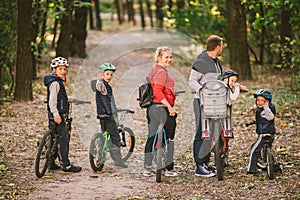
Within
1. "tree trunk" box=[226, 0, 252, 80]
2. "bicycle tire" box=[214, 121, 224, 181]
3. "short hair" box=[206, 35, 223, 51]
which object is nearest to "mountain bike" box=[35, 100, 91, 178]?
"bicycle tire" box=[214, 121, 224, 181]

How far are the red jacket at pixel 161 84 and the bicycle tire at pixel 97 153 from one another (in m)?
1.11

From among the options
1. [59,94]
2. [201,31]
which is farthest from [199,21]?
[59,94]

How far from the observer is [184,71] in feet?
76.4

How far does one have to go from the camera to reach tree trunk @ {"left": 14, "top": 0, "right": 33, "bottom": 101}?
45.8ft

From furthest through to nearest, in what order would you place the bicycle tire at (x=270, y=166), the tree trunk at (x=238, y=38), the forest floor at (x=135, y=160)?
the tree trunk at (x=238, y=38), the bicycle tire at (x=270, y=166), the forest floor at (x=135, y=160)

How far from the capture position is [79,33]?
2658cm

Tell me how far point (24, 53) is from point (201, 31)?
11.6 metres

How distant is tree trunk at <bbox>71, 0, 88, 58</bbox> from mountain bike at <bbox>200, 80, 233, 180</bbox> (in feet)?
62.3

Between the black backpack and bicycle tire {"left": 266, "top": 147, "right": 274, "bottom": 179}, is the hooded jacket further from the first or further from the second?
bicycle tire {"left": 266, "top": 147, "right": 274, "bottom": 179}

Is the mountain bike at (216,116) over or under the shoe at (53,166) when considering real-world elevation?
over

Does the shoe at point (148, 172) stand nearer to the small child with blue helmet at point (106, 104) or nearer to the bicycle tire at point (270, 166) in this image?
the small child with blue helmet at point (106, 104)

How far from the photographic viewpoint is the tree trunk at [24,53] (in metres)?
14.0

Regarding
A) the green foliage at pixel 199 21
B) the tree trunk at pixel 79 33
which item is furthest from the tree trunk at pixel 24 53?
the tree trunk at pixel 79 33

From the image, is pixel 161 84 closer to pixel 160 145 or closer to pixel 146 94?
pixel 146 94
